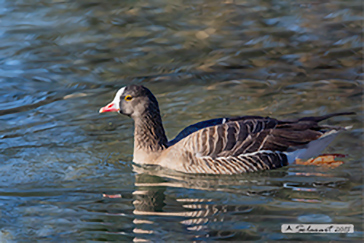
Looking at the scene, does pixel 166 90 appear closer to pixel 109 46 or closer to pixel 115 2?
pixel 109 46

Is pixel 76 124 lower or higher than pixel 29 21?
lower

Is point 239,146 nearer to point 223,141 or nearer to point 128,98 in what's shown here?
point 223,141

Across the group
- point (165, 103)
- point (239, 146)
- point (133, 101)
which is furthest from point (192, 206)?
point (165, 103)

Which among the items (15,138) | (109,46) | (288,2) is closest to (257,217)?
(15,138)

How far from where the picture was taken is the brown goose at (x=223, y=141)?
905 cm

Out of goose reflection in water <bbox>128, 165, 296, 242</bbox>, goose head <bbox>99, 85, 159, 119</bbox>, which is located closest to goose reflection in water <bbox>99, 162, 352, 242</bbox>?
goose reflection in water <bbox>128, 165, 296, 242</bbox>

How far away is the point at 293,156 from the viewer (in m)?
9.29

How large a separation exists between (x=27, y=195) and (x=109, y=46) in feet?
23.1

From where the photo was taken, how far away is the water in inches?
295

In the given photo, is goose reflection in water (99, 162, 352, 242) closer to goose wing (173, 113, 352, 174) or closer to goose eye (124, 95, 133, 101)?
goose wing (173, 113, 352, 174)

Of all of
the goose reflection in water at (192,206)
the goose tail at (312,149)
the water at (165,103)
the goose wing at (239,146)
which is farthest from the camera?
the goose tail at (312,149)

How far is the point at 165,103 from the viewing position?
1205 cm

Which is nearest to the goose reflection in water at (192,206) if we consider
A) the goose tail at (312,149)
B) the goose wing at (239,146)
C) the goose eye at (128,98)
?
the goose wing at (239,146)

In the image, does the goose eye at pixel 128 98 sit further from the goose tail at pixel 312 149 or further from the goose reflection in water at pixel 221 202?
A: the goose tail at pixel 312 149
